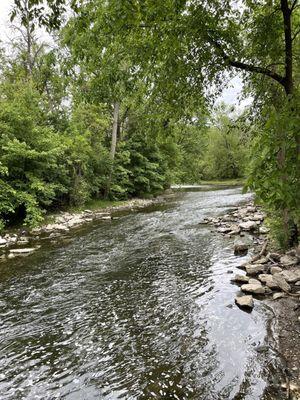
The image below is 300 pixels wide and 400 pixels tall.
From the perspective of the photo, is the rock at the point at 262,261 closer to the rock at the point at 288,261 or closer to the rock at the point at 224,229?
the rock at the point at 288,261

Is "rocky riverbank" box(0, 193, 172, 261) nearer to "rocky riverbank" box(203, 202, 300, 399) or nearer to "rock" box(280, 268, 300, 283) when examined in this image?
"rocky riverbank" box(203, 202, 300, 399)

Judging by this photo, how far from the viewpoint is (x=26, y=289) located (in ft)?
26.6

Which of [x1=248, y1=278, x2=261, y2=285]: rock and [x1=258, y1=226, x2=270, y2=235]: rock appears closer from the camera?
[x1=248, y1=278, x2=261, y2=285]: rock

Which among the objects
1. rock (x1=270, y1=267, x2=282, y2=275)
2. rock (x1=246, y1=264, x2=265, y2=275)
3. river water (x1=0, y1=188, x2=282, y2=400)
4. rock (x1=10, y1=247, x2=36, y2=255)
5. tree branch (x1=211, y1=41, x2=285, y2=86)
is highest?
tree branch (x1=211, y1=41, x2=285, y2=86)

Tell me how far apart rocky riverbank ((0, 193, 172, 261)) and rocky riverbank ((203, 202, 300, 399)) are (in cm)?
795

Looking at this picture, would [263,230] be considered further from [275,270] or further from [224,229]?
[275,270]

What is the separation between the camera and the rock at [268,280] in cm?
732

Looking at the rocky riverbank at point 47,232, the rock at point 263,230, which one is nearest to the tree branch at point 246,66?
the rock at point 263,230

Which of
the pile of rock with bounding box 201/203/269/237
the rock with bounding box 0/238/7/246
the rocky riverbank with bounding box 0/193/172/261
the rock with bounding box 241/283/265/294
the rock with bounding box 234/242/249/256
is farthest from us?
the pile of rock with bounding box 201/203/269/237

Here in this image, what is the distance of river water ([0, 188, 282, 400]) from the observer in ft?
14.4

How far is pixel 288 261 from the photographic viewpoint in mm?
8383

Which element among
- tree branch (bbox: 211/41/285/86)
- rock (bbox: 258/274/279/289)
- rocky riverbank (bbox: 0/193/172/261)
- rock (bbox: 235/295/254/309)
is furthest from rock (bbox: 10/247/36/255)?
tree branch (bbox: 211/41/285/86)

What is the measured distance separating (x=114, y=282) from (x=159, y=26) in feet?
20.2

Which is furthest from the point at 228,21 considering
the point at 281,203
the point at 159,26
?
the point at 281,203
